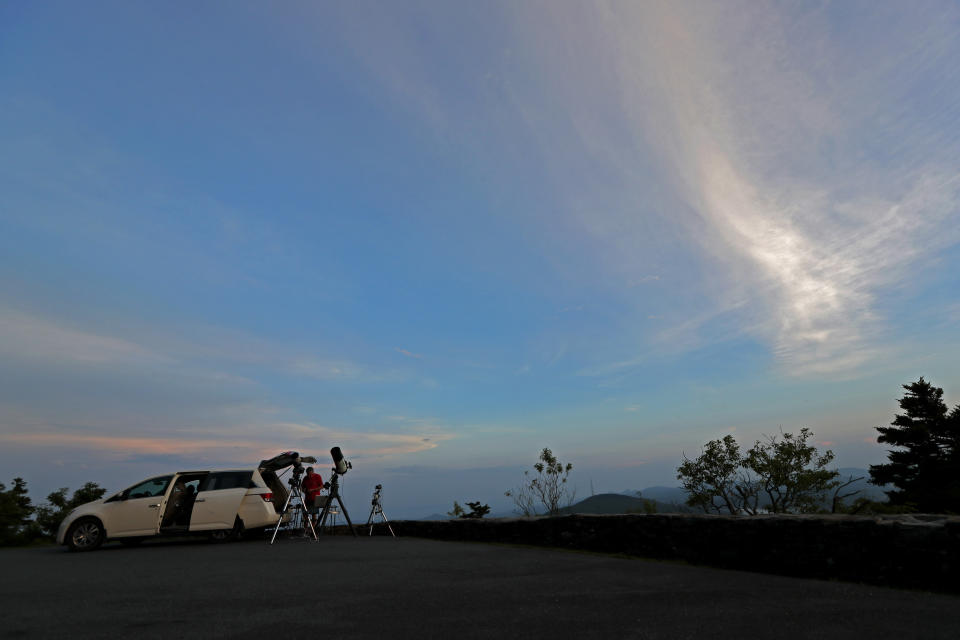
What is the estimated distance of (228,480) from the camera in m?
13.6

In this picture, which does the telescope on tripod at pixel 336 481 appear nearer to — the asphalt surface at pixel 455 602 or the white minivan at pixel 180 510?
the white minivan at pixel 180 510

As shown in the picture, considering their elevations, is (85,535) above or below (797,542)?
above

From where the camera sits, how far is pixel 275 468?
14492mm

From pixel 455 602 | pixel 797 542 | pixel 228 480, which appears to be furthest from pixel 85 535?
pixel 797 542

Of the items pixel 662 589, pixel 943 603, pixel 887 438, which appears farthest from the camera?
pixel 887 438

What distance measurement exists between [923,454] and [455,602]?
34.2 metres

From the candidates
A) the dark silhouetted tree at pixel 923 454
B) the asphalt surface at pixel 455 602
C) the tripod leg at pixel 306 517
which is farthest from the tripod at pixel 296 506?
the dark silhouetted tree at pixel 923 454

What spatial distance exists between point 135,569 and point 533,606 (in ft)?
22.6

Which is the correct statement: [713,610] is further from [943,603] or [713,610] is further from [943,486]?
[943,486]

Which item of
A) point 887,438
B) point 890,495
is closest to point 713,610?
point 890,495

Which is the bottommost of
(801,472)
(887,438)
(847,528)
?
(847,528)

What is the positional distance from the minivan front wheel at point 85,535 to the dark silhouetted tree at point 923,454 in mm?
32386

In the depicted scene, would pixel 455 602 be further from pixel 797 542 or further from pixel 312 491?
pixel 312 491

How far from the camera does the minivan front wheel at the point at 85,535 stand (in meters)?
12.3
